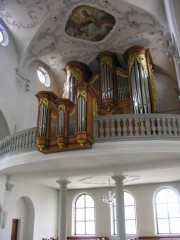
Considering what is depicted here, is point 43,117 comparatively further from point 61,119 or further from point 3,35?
point 3,35

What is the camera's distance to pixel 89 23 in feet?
45.2

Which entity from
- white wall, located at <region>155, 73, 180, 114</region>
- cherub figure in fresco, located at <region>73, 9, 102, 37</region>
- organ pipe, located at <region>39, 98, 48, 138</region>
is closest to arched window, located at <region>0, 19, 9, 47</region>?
cherub figure in fresco, located at <region>73, 9, 102, 37</region>

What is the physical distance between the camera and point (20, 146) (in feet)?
31.2

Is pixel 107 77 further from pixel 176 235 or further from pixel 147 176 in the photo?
pixel 176 235

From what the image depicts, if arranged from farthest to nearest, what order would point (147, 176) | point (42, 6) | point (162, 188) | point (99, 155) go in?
point (162, 188), point (42, 6), point (147, 176), point (99, 155)

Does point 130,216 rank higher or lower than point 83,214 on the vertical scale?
lower

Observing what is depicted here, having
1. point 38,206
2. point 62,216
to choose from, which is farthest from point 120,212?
point 38,206

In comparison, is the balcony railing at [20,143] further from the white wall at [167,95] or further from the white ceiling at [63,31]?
the white wall at [167,95]

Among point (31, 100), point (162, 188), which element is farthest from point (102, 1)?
point (162, 188)

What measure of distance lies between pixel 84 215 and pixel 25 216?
3021 millimetres

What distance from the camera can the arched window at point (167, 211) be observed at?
43.0 ft

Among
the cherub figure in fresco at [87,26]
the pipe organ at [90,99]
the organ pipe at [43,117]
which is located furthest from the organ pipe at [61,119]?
the cherub figure in fresco at [87,26]

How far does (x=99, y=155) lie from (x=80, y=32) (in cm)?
780

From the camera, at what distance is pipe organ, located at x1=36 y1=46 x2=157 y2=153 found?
868 centimetres
